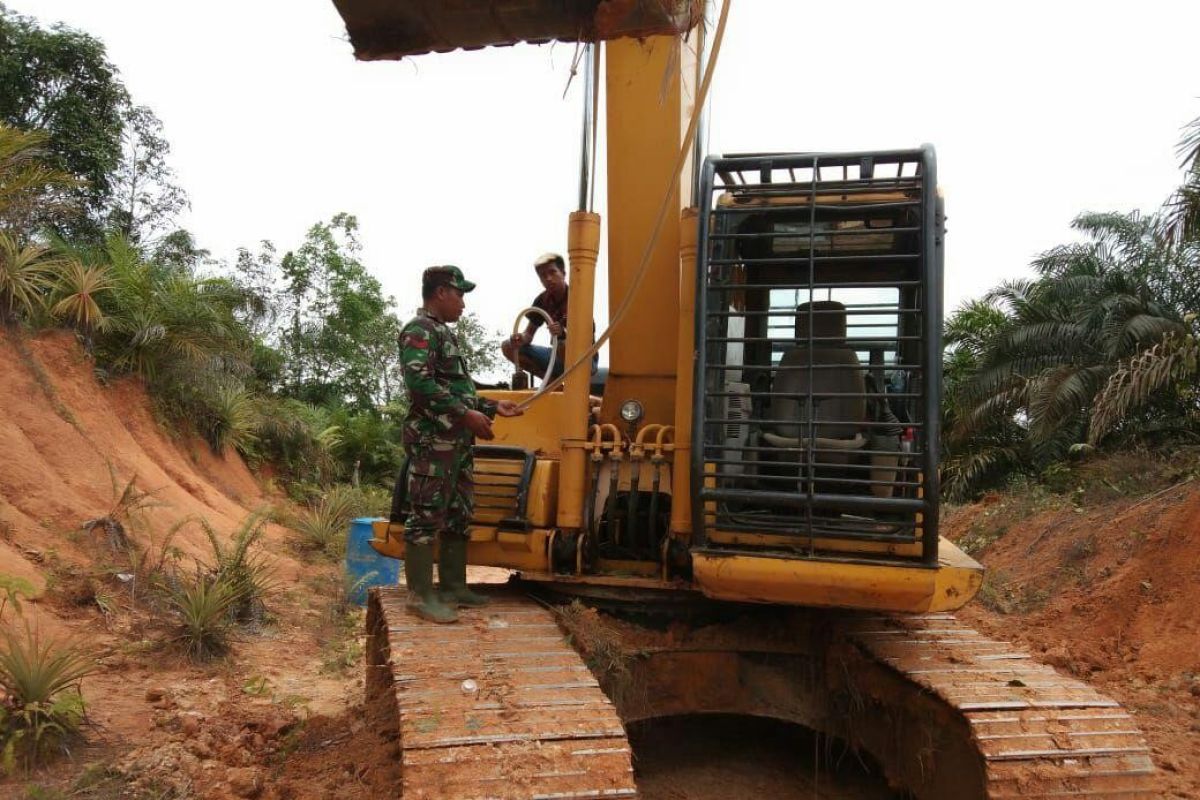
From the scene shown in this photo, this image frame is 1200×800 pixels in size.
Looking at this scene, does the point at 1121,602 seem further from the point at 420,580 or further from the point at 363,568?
the point at 420,580

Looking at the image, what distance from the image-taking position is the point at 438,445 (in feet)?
13.4

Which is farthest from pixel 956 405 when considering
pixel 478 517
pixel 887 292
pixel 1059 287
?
pixel 478 517

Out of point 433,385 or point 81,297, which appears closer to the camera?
point 433,385

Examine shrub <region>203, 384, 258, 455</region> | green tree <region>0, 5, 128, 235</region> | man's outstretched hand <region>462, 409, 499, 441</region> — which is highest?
green tree <region>0, 5, 128, 235</region>

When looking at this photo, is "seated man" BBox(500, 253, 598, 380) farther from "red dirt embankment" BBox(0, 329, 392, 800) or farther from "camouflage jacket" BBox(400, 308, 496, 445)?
"red dirt embankment" BBox(0, 329, 392, 800)

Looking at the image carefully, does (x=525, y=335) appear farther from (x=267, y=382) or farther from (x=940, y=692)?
(x=267, y=382)

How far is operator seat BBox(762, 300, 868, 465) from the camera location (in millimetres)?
3662

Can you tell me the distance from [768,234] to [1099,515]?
28.2ft

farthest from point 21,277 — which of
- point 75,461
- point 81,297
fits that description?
point 75,461

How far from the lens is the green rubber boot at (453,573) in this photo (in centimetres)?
418

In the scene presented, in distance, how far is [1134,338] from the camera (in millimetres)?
12008

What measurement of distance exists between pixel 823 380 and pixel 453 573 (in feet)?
5.83

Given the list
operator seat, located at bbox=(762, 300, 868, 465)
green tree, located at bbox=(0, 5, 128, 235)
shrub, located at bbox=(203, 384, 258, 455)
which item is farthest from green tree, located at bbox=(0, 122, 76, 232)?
operator seat, located at bbox=(762, 300, 868, 465)

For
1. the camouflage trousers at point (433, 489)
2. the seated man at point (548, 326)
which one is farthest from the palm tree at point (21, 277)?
the camouflage trousers at point (433, 489)
